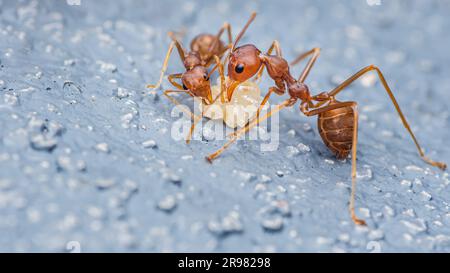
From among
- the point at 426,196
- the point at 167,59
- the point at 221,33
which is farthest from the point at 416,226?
the point at 221,33

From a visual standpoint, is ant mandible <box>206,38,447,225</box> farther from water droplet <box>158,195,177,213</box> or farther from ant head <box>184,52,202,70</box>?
water droplet <box>158,195,177,213</box>

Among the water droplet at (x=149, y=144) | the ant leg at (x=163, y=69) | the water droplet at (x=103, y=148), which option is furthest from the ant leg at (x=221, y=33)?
the water droplet at (x=103, y=148)

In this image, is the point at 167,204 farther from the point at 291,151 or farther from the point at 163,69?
the point at 163,69

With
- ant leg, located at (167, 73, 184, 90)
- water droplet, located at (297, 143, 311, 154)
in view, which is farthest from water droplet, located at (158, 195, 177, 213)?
ant leg, located at (167, 73, 184, 90)

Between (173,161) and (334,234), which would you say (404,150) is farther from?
(173,161)

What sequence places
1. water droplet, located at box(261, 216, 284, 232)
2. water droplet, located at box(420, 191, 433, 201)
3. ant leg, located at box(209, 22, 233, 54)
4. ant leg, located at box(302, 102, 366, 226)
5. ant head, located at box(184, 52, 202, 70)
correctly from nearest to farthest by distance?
water droplet, located at box(261, 216, 284, 232)
ant leg, located at box(302, 102, 366, 226)
water droplet, located at box(420, 191, 433, 201)
ant head, located at box(184, 52, 202, 70)
ant leg, located at box(209, 22, 233, 54)

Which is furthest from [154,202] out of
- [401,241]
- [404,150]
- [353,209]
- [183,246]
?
[404,150]
